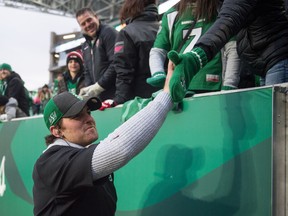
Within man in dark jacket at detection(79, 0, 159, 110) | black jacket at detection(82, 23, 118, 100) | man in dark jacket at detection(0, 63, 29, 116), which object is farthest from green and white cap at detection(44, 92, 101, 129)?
man in dark jacket at detection(0, 63, 29, 116)

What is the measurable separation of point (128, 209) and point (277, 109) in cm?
110

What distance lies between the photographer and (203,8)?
2.28 metres

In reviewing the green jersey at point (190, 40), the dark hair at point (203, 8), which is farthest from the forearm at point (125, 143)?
the dark hair at point (203, 8)

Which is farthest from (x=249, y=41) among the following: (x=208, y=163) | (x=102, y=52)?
(x=102, y=52)

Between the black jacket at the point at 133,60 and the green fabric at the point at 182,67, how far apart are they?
1.32 metres

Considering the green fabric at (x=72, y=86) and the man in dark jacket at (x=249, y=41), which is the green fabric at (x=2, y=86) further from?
the man in dark jacket at (x=249, y=41)

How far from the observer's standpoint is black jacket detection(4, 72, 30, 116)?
5367 mm

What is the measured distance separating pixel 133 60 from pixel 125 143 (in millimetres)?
1505

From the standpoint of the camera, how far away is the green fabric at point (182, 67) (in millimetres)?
1508

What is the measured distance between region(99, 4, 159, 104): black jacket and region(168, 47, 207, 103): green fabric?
132 cm

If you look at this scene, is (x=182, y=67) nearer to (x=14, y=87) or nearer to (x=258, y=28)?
(x=258, y=28)

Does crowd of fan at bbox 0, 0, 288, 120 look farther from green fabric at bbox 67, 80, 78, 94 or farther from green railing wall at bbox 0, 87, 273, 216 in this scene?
green railing wall at bbox 0, 87, 273, 216

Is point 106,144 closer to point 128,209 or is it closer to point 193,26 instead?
point 128,209

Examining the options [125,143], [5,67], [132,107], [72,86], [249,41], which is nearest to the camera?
[125,143]
